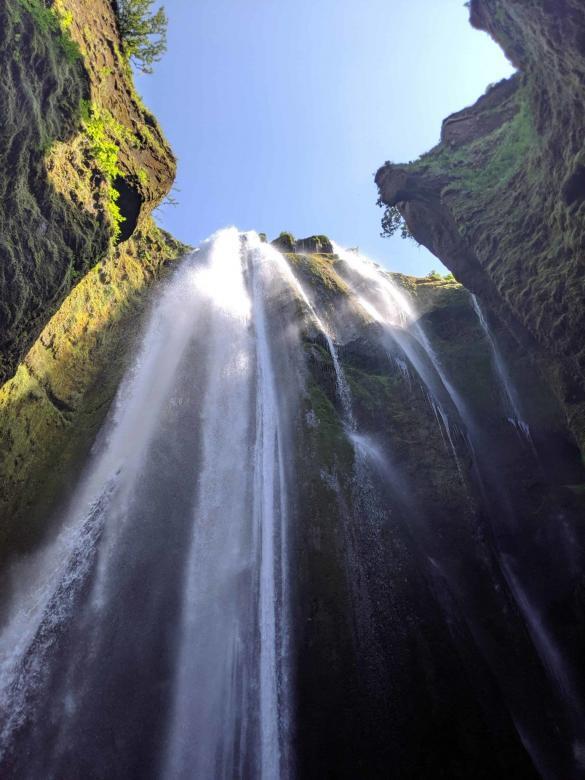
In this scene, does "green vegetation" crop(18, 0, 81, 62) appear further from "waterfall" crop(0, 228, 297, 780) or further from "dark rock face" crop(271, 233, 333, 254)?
"dark rock face" crop(271, 233, 333, 254)

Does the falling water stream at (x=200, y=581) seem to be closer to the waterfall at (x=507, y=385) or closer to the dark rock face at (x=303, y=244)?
the waterfall at (x=507, y=385)

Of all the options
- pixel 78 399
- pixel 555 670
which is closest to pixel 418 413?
pixel 555 670

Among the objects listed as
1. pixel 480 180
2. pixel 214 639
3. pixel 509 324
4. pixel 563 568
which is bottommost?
pixel 214 639

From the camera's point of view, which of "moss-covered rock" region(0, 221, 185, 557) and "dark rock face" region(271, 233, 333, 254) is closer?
"moss-covered rock" region(0, 221, 185, 557)

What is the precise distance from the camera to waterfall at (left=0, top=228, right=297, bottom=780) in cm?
732

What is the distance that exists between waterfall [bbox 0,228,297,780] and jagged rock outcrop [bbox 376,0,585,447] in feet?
21.6

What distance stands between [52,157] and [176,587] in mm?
8327

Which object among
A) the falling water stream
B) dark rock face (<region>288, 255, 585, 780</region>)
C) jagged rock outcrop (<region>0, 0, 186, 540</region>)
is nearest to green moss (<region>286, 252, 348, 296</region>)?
dark rock face (<region>288, 255, 585, 780</region>)

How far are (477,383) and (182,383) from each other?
925 centimetres

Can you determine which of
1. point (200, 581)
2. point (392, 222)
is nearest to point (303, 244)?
point (392, 222)

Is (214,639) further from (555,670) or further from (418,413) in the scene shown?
(418,413)

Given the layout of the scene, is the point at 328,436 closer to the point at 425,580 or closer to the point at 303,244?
the point at 425,580

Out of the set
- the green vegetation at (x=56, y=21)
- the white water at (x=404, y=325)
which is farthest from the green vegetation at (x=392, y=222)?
the green vegetation at (x=56, y=21)

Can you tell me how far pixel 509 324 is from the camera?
48.9 feet
